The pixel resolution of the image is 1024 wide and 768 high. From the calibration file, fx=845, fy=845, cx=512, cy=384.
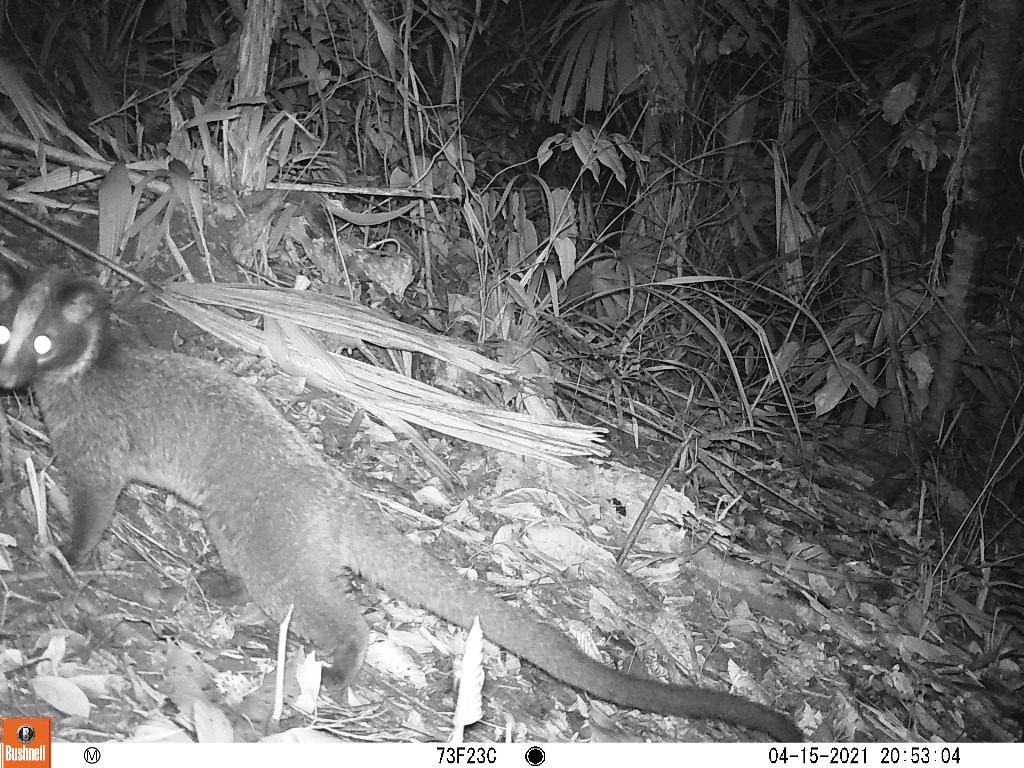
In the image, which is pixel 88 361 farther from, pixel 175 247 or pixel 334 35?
pixel 334 35

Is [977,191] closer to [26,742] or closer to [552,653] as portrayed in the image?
[552,653]

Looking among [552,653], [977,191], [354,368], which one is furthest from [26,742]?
[977,191]

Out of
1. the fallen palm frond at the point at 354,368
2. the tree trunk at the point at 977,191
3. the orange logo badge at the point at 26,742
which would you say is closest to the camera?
the orange logo badge at the point at 26,742

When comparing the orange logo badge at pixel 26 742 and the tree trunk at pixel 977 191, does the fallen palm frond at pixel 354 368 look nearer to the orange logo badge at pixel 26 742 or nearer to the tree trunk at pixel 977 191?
the orange logo badge at pixel 26 742

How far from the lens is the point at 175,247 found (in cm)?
319

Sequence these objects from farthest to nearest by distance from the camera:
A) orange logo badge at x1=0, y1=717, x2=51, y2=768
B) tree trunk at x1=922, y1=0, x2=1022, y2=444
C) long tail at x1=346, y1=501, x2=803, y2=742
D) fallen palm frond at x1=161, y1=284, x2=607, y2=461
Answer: tree trunk at x1=922, y1=0, x2=1022, y2=444 < fallen palm frond at x1=161, y1=284, x2=607, y2=461 < long tail at x1=346, y1=501, x2=803, y2=742 < orange logo badge at x1=0, y1=717, x2=51, y2=768

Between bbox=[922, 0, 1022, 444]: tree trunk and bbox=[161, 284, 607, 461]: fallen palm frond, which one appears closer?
bbox=[161, 284, 607, 461]: fallen palm frond

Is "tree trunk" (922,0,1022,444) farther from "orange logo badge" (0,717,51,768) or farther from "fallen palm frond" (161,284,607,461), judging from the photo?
"orange logo badge" (0,717,51,768)

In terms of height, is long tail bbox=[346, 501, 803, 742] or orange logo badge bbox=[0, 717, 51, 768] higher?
orange logo badge bbox=[0, 717, 51, 768]

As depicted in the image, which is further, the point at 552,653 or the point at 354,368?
the point at 354,368

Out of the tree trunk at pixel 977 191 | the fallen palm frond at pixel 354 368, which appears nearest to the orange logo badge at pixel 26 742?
the fallen palm frond at pixel 354 368

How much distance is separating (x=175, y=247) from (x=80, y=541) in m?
1.29

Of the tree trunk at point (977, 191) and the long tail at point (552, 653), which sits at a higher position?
the tree trunk at point (977, 191)

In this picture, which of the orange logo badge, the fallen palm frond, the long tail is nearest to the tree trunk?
the fallen palm frond
